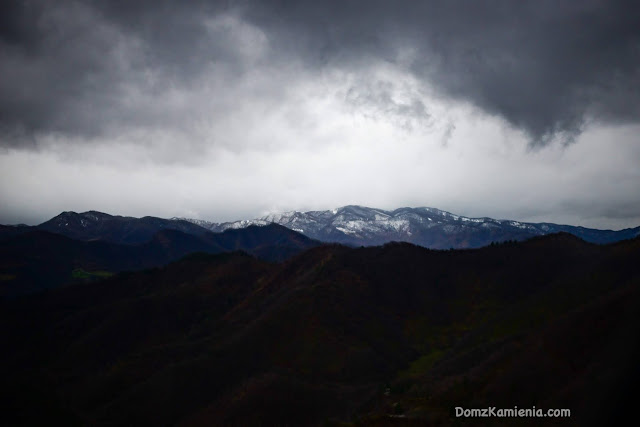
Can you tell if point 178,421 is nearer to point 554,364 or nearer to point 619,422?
point 554,364

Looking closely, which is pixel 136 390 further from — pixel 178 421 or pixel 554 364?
pixel 554 364

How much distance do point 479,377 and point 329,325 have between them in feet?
260

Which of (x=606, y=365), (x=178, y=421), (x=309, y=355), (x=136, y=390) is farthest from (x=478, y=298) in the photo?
(x=136, y=390)

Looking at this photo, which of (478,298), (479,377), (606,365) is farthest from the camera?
(478,298)

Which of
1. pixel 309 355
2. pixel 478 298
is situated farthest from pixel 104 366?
pixel 478 298

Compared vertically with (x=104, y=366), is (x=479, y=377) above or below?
above

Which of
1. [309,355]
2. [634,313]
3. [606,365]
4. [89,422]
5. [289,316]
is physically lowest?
[89,422]

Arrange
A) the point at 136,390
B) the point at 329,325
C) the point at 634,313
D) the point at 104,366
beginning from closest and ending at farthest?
the point at 634,313
the point at 136,390
the point at 329,325
the point at 104,366

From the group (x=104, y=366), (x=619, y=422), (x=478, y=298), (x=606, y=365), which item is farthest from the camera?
(x=478, y=298)

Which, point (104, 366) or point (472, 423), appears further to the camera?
point (104, 366)

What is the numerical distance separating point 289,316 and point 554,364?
108673mm

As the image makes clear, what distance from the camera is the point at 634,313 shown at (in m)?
87.9

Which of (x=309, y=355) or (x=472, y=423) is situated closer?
(x=472, y=423)

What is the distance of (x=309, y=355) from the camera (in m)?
154
